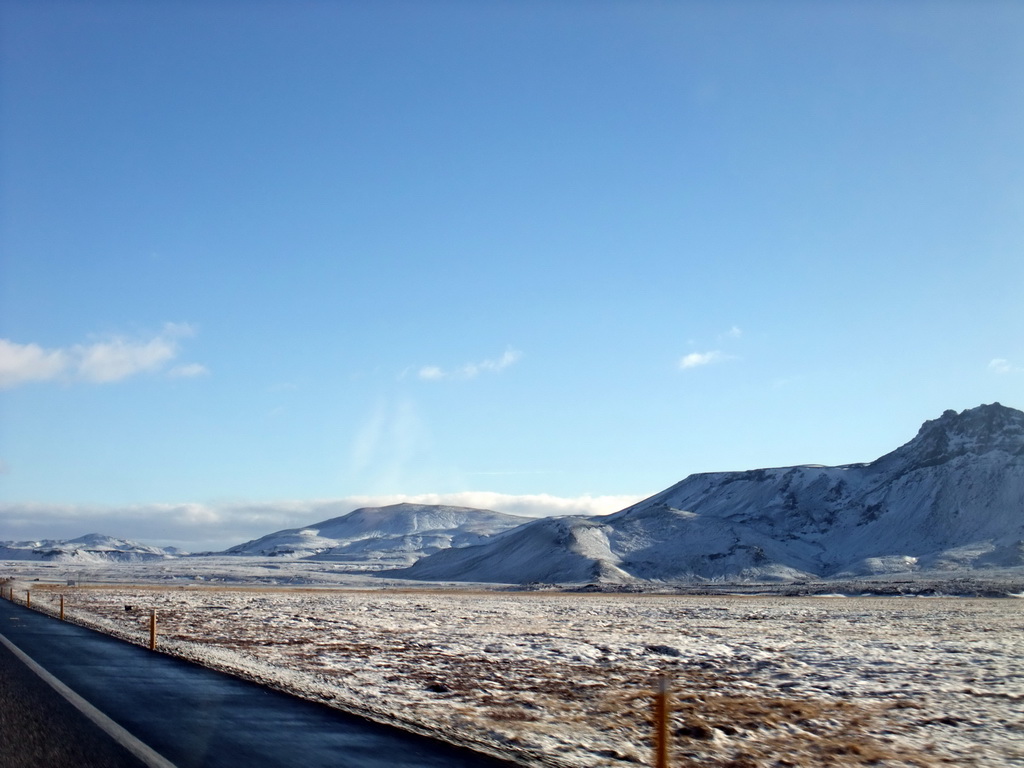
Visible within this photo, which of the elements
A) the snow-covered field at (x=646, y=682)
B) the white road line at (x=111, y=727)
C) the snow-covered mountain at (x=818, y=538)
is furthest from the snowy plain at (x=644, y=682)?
the snow-covered mountain at (x=818, y=538)

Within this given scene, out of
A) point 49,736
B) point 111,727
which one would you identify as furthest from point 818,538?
point 49,736

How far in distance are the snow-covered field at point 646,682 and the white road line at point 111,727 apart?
3631mm

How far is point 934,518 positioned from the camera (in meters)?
174

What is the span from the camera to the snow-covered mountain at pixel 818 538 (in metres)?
152

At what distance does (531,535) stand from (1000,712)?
574 ft

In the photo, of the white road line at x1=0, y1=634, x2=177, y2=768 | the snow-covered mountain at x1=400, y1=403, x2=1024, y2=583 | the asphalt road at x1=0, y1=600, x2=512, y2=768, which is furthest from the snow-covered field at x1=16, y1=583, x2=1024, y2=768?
the snow-covered mountain at x1=400, y1=403, x2=1024, y2=583

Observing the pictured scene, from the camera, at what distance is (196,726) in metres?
11.6

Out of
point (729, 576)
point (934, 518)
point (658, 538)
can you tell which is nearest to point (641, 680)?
point (729, 576)

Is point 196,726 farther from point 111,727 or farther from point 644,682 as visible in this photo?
point 644,682

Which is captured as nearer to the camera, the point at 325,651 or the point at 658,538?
the point at 325,651

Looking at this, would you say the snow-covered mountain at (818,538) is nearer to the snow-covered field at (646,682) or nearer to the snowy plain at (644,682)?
the snow-covered field at (646,682)

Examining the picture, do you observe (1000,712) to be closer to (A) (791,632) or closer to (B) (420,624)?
(A) (791,632)

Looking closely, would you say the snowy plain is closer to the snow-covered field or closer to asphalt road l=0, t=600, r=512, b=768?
the snow-covered field

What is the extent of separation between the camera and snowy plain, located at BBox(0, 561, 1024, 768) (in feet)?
40.5
